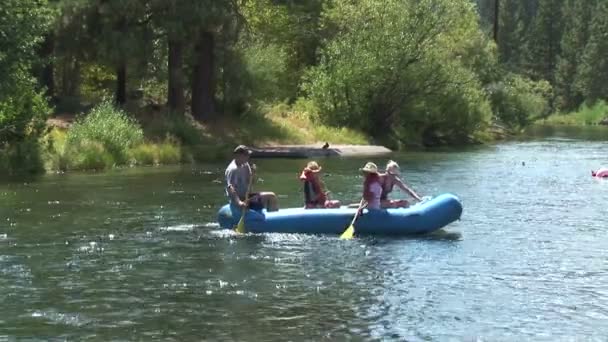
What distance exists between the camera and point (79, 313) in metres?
11.3

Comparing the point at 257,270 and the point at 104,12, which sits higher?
the point at 104,12

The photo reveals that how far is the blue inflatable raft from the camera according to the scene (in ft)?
54.1

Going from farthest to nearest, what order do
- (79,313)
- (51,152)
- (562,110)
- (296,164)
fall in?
(562,110) → (296,164) → (51,152) → (79,313)

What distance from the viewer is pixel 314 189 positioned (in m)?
Answer: 17.4

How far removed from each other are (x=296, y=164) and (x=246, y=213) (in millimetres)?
15575

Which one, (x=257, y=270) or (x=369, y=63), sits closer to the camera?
(x=257, y=270)

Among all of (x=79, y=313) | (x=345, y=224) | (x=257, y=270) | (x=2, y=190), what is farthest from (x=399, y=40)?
(x=79, y=313)

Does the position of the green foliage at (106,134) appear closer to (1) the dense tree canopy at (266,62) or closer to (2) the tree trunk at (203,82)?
(1) the dense tree canopy at (266,62)

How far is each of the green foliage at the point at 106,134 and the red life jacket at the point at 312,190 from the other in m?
14.0

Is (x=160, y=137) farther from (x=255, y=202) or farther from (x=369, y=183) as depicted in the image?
(x=369, y=183)

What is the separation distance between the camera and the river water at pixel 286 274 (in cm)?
1073

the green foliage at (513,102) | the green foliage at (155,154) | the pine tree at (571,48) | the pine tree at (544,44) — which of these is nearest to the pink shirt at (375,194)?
the green foliage at (155,154)

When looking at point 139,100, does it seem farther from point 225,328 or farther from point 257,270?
point 225,328

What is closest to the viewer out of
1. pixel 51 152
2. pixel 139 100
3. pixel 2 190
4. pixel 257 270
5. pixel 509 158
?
pixel 257 270
